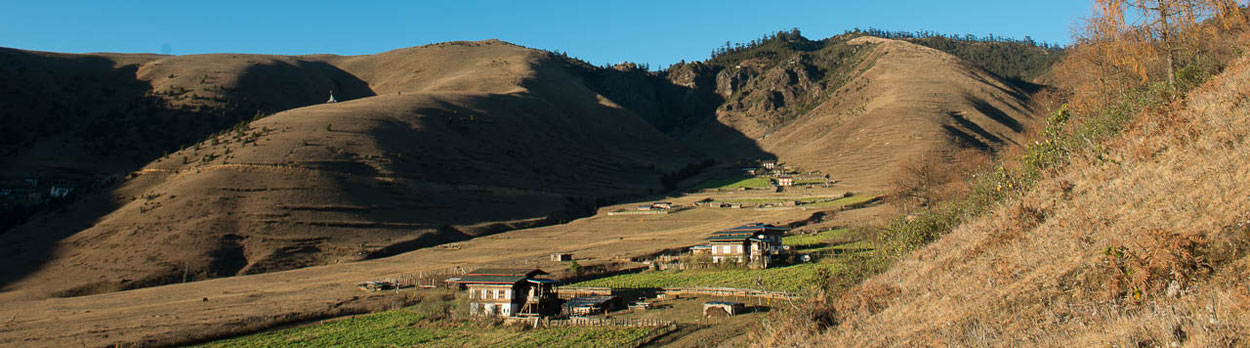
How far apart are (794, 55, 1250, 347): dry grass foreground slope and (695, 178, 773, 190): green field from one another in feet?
304

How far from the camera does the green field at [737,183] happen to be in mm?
114875

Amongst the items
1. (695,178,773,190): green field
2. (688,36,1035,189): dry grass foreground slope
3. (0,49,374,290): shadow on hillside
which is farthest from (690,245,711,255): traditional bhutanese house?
(0,49,374,290): shadow on hillside

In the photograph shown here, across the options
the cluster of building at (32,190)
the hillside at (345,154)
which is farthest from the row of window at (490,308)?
the cluster of building at (32,190)

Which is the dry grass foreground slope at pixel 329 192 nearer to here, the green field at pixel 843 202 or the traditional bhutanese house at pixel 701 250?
the traditional bhutanese house at pixel 701 250

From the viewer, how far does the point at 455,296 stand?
4519 cm

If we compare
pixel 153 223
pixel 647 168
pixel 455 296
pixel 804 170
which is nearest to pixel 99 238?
pixel 153 223

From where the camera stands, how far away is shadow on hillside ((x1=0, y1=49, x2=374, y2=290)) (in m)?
75.5

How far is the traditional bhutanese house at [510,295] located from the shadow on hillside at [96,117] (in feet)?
166

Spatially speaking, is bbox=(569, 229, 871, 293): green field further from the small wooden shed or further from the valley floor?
the valley floor

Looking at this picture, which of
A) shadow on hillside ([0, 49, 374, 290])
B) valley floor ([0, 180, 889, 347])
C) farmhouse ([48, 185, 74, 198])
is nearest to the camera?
valley floor ([0, 180, 889, 347])

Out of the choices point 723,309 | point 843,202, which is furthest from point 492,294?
point 843,202

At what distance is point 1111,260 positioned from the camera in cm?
1348

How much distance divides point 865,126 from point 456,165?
3292 inches

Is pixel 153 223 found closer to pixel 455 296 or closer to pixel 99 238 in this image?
pixel 99 238
